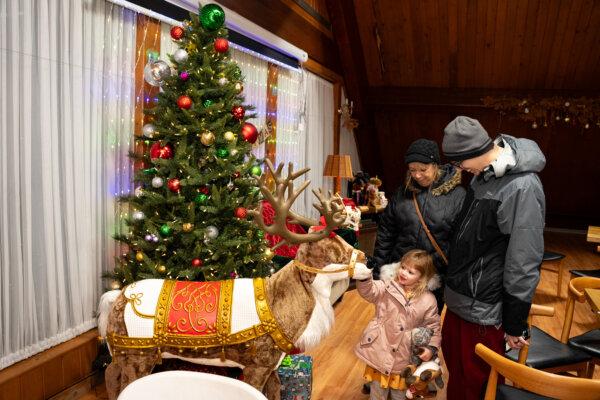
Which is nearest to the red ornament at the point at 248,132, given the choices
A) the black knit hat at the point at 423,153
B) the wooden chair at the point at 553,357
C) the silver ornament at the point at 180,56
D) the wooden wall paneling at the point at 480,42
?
the silver ornament at the point at 180,56

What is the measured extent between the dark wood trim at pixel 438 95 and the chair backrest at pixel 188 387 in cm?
675

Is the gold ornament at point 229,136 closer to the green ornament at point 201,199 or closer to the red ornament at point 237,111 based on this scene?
the red ornament at point 237,111

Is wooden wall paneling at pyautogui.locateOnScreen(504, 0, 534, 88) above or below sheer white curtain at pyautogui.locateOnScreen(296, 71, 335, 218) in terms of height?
above

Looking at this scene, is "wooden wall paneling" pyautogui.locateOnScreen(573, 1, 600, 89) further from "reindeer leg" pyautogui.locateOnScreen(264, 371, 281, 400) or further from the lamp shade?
"reindeer leg" pyautogui.locateOnScreen(264, 371, 281, 400)

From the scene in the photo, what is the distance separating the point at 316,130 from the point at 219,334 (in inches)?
187

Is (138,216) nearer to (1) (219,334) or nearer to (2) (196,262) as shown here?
(2) (196,262)

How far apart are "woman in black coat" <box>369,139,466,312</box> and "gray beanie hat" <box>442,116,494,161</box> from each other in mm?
441

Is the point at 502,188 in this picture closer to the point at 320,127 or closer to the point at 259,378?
the point at 259,378

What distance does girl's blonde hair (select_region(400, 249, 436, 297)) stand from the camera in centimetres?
236

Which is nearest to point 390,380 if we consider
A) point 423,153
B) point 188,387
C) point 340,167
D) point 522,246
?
point 522,246

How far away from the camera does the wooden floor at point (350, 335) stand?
9.68ft

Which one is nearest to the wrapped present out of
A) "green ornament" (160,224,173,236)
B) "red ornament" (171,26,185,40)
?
"green ornament" (160,224,173,236)

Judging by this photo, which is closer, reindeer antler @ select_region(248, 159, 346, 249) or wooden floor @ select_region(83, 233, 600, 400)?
reindeer antler @ select_region(248, 159, 346, 249)

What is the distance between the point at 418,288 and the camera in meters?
2.38
